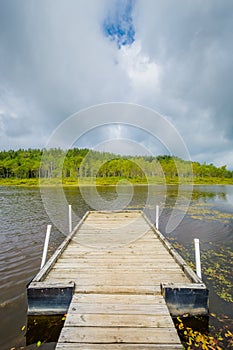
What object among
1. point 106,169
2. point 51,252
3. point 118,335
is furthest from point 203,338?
point 106,169

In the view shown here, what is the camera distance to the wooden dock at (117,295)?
2.50 metres

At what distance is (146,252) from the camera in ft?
17.7

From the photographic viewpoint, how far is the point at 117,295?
3373 millimetres

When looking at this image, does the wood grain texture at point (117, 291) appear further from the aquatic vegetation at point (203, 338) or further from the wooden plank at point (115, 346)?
the aquatic vegetation at point (203, 338)

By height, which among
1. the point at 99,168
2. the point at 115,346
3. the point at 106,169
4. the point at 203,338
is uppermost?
the point at 106,169

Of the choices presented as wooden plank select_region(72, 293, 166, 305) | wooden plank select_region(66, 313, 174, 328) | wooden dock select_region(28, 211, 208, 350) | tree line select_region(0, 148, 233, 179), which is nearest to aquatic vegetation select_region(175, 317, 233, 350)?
wooden dock select_region(28, 211, 208, 350)

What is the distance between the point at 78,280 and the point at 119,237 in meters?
3.23

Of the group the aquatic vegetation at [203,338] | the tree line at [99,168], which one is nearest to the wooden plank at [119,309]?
the aquatic vegetation at [203,338]

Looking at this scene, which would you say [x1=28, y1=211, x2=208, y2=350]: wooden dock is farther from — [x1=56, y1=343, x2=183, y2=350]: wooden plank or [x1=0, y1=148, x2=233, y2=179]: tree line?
[x1=0, y1=148, x2=233, y2=179]: tree line

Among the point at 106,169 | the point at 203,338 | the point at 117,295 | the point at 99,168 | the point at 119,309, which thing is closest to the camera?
the point at 119,309

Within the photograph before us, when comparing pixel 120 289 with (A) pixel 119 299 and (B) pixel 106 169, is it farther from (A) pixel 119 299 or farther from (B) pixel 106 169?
(B) pixel 106 169

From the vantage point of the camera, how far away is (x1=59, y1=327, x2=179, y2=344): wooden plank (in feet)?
7.98

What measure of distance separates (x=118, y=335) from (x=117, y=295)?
86cm

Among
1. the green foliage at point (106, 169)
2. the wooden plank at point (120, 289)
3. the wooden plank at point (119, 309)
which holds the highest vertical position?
the green foliage at point (106, 169)
